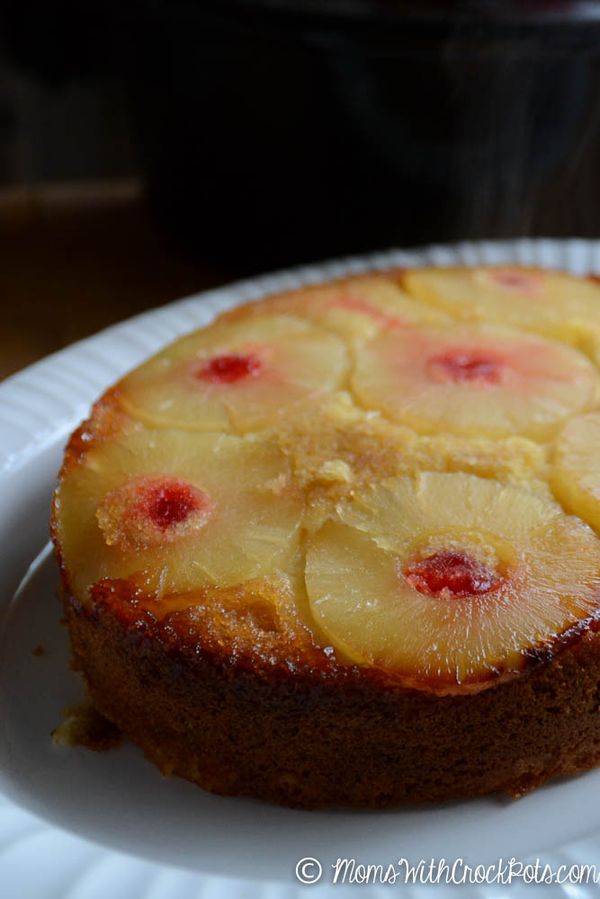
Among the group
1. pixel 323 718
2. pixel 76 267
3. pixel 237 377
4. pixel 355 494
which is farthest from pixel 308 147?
pixel 323 718

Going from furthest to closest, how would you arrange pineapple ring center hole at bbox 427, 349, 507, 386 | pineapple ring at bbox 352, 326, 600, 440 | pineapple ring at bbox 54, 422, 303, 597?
pineapple ring center hole at bbox 427, 349, 507, 386 < pineapple ring at bbox 352, 326, 600, 440 < pineapple ring at bbox 54, 422, 303, 597

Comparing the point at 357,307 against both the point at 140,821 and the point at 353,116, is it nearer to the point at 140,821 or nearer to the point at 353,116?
the point at 353,116

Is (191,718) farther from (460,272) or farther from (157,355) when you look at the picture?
(460,272)

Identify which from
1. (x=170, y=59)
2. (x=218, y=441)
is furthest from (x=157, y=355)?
(x=170, y=59)

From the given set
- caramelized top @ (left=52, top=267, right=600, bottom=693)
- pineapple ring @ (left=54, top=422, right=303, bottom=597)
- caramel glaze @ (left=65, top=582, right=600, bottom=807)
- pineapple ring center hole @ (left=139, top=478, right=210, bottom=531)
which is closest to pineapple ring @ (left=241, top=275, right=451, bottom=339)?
caramelized top @ (left=52, top=267, right=600, bottom=693)

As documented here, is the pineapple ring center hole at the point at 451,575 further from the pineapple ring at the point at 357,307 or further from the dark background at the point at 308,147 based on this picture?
the dark background at the point at 308,147

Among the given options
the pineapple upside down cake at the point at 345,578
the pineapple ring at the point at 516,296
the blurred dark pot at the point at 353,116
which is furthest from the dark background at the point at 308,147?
the pineapple upside down cake at the point at 345,578

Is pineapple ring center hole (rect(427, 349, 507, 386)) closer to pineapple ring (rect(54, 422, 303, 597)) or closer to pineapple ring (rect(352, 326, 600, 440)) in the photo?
pineapple ring (rect(352, 326, 600, 440))
